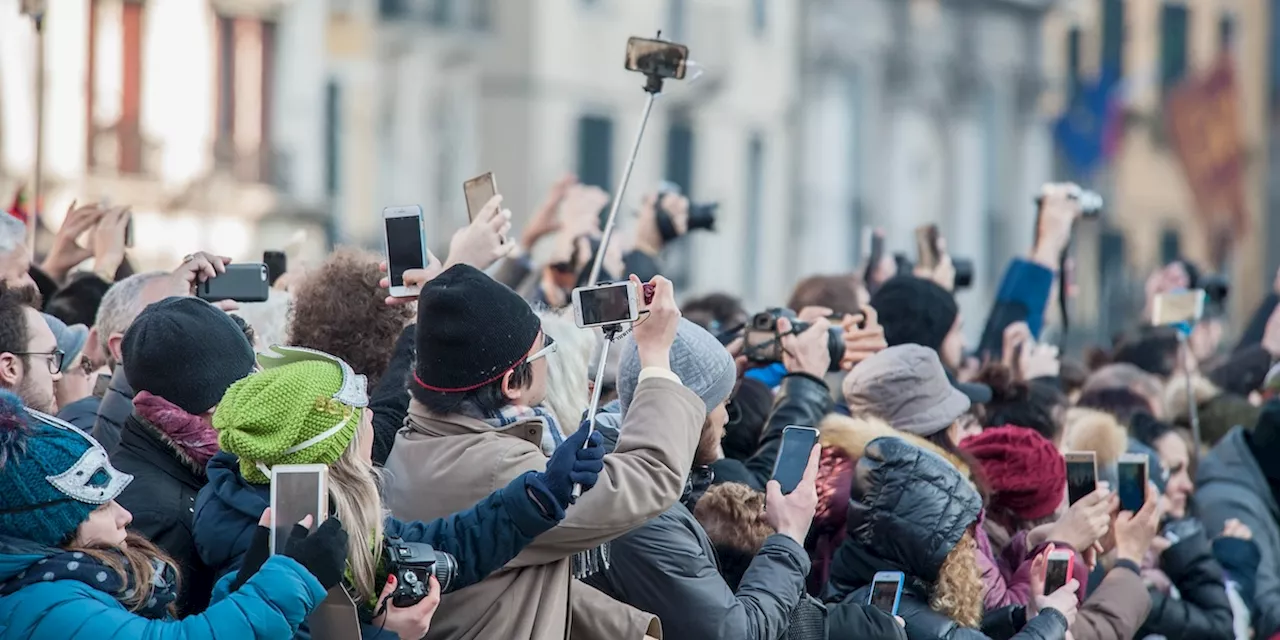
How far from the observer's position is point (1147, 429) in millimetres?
7266

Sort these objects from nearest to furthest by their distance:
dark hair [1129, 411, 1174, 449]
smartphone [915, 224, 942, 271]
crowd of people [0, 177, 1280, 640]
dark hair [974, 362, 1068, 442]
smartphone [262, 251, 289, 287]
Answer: crowd of people [0, 177, 1280, 640] → dark hair [974, 362, 1068, 442] → smartphone [262, 251, 289, 287] → dark hair [1129, 411, 1174, 449] → smartphone [915, 224, 942, 271]

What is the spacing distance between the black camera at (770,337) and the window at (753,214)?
2766 cm

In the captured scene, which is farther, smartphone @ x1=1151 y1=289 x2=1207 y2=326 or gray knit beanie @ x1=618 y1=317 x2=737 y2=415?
smartphone @ x1=1151 y1=289 x2=1207 y2=326

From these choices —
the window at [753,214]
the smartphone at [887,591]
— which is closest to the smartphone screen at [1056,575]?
the smartphone at [887,591]

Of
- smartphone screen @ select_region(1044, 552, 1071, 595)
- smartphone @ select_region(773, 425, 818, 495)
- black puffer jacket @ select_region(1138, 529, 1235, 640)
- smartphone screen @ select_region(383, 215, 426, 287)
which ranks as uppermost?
smartphone screen @ select_region(383, 215, 426, 287)

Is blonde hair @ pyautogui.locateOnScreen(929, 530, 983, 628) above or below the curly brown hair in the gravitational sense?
below

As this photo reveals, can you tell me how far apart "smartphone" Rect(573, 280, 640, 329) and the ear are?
1422mm

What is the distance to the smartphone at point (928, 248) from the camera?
8.32m

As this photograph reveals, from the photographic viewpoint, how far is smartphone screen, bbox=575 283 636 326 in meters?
4.05

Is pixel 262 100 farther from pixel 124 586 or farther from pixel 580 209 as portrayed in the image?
pixel 124 586

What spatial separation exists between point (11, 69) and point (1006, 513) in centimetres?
1792

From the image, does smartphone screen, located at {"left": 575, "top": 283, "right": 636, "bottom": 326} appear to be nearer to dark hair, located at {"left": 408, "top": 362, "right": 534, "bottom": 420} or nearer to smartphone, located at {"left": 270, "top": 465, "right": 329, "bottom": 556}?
dark hair, located at {"left": 408, "top": 362, "right": 534, "bottom": 420}

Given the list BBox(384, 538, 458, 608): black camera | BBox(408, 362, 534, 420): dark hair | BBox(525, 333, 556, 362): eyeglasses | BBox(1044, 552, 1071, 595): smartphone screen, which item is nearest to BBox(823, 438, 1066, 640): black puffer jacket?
BBox(1044, 552, 1071, 595): smartphone screen

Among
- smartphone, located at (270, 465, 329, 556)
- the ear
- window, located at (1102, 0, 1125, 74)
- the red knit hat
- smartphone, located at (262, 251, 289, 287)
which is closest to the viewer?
smartphone, located at (270, 465, 329, 556)
